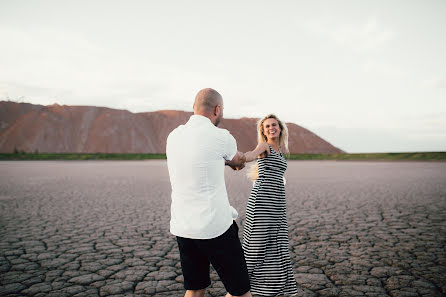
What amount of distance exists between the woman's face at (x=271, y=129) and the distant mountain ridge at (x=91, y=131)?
8394cm

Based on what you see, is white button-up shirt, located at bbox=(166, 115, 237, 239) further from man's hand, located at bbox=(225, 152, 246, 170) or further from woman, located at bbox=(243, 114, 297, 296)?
woman, located at bbox=(243, 114, 297, 296)

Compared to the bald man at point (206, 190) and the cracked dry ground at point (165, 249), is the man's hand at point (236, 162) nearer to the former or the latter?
the bald man at point (206, 190)

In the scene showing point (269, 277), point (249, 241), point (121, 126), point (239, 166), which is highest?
point (121, 126)

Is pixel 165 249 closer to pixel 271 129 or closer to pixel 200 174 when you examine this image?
pixel 271 129

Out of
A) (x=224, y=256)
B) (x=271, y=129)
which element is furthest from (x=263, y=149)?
(x=224, y=256)

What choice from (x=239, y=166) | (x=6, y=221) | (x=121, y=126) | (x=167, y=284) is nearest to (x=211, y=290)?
(x=167, y=284)

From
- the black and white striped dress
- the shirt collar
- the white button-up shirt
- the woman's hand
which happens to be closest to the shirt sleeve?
the white button-up shirt

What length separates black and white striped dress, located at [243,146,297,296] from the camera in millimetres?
3010

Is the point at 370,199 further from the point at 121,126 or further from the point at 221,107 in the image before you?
the point at 121,126

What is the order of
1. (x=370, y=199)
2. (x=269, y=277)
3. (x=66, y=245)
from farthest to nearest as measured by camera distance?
(x=370, y=199)
(x=66, y=245)
(x=269, y=277)

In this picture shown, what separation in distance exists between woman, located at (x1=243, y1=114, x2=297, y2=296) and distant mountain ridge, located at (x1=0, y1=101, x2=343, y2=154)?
84.1 meters

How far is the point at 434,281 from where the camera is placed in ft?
11.8

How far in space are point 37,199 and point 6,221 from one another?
313cm

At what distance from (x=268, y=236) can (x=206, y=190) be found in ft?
4.56
